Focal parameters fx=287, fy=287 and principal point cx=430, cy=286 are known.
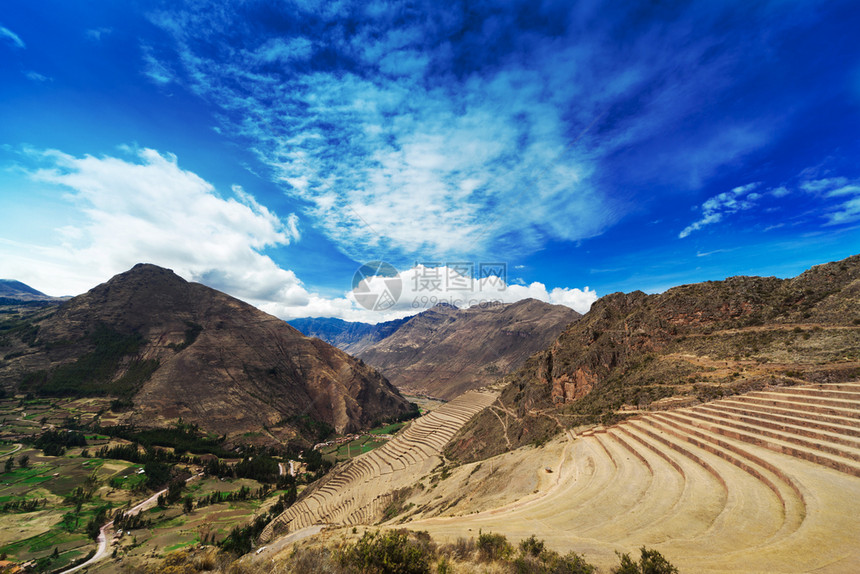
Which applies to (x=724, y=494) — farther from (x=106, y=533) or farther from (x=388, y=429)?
(x=388, y=429)

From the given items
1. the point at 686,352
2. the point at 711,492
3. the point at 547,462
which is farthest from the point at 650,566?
the point at 686,352

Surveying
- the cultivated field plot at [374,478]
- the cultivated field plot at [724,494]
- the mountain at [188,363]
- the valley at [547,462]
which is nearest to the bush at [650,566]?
the valley at [547,462]

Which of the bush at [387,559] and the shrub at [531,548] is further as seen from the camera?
the shrub at [531,548]

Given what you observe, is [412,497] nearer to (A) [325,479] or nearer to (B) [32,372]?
(A) [325,479]

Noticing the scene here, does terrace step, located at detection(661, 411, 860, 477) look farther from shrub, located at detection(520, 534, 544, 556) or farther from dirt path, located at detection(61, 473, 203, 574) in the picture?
dirt path, located at detection(61, 473, 203, 574)

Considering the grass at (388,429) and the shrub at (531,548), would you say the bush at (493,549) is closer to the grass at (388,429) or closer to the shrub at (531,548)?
the shrub at (531,548)
